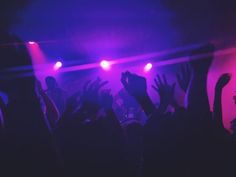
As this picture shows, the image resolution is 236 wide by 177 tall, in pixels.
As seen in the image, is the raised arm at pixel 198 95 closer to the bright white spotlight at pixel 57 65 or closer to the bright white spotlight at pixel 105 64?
the bright white spotlight at pixel 105 64

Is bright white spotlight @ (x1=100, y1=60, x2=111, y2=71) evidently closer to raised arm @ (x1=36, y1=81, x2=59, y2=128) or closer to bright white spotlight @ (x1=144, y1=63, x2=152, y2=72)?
bright white spotlight @ (x1=144, y1=63, x2=152, y2=72)

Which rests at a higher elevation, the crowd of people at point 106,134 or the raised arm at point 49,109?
the raised arm at point 49,109

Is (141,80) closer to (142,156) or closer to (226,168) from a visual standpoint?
(142,156)

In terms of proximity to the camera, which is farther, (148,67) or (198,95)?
(148,67)

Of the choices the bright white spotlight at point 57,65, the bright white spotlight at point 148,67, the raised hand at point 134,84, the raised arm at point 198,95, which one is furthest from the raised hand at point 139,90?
the bright white spotlight at point 148,67

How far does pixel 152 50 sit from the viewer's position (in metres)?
6.82

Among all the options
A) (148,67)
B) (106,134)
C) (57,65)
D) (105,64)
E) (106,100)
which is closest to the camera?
(106,134)

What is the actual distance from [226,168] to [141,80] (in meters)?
1.63

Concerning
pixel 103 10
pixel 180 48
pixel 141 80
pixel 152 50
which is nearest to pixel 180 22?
pixel 180 48

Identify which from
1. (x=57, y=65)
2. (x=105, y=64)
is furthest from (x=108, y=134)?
(x=105, y=64)

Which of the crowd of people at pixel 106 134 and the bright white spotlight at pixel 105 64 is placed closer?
the crowd of people at pixel 106 134

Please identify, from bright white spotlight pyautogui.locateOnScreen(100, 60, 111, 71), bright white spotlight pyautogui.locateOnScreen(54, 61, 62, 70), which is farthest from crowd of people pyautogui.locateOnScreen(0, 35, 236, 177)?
bright white spotlight pyautogui.locateOnScreen(100, 60, 111, 71)

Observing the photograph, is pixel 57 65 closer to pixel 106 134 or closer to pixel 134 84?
pixel 134 84

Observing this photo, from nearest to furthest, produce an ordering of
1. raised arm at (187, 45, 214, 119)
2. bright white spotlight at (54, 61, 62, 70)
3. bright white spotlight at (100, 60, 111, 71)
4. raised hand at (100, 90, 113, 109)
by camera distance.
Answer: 1. raised hand at (100, 90, 113, 109)
2. raised arm at (187, 45, 214, 119)
3. bright white spotlight at (54, 61, 62, 70)
4. bright white spotlight at (100, 60, 111, 71)
